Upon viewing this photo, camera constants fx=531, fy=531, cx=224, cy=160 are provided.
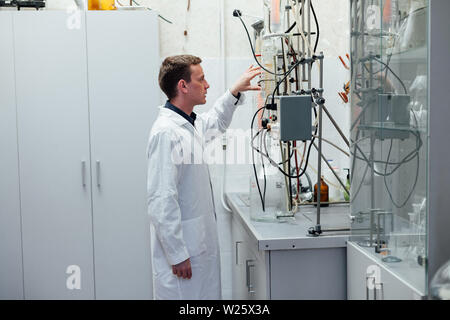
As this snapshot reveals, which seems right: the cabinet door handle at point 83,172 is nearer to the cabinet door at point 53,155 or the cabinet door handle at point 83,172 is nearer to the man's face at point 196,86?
the cabinet door at point 53,155

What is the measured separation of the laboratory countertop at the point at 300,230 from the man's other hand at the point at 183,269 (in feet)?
0.96

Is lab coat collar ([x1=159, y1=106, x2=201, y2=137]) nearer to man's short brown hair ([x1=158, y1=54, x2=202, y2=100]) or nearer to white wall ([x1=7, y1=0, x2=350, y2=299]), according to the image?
man's short brown hair ([x1=158, y1=54, x2=202, y2=100])

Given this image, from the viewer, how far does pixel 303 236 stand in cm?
202

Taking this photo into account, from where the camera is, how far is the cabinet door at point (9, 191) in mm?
3047

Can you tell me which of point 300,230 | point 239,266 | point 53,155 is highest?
point 53,155

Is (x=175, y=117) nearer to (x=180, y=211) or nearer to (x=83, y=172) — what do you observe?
(x=180, y=211)

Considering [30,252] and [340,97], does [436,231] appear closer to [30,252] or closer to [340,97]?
[340,97]

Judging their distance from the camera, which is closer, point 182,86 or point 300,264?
point 300,264

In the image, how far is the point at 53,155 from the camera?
309cm

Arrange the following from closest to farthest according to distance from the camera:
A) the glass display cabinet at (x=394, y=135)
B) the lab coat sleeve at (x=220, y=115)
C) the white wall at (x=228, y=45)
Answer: the glass display cabinet at (x=394, y=135) < the lab coat sleeve at (x=220, y=115) < the white wall at (x=228, y=45)

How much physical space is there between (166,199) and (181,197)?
156mm

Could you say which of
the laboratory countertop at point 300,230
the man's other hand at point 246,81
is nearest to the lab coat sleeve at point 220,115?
the man's other hand at point 246,81

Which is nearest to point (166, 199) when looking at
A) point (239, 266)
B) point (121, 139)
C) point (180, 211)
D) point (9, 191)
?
point (180, 211)
